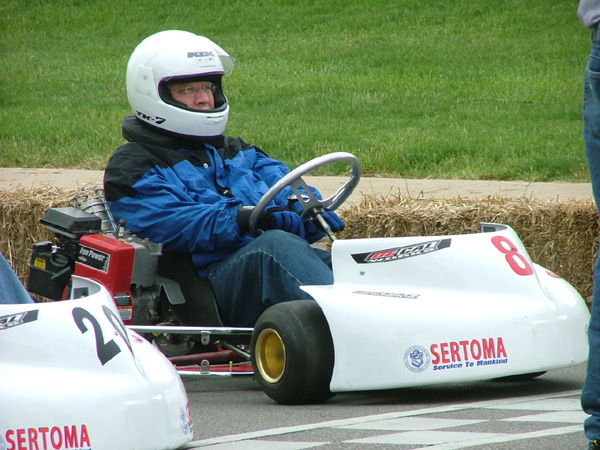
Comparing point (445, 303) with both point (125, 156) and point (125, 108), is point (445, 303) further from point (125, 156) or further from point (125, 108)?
point (125, 108)

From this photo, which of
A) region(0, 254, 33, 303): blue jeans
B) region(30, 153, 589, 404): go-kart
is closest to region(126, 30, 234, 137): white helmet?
region(30, 153, 589, 404): go-kart

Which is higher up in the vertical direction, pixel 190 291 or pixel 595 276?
pixel 595 276

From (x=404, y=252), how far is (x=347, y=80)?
1154 centimetres

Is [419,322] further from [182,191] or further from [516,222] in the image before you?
[516,222]

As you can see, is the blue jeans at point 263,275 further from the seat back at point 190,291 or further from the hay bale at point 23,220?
the hay bale at point 23,220

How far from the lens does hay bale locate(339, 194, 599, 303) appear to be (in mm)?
6016

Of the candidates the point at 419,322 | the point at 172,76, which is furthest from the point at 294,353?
the point at 172,76

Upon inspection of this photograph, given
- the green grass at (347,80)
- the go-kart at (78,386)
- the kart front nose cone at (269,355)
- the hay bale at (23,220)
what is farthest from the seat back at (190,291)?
the green grass at (347,80)

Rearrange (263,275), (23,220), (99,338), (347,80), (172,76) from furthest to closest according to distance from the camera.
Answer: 1. (347,80)
2. (23,220)
3. (172,76)
4. (263,275)
5. (99,338)

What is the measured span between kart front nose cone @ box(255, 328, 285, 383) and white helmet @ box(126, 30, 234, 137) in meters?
1.23

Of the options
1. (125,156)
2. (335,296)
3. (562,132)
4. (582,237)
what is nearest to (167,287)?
(125,156)

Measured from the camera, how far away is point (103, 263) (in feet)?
14.5

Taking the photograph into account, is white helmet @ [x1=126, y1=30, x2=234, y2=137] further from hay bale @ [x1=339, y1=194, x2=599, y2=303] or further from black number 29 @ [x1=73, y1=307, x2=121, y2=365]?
black number 29 @ [x1=73, y1=307, x2=121, y2=365]

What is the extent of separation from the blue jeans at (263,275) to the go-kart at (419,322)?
17 cm
